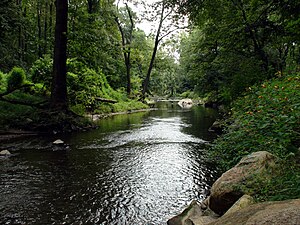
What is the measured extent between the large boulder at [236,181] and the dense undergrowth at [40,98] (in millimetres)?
7865

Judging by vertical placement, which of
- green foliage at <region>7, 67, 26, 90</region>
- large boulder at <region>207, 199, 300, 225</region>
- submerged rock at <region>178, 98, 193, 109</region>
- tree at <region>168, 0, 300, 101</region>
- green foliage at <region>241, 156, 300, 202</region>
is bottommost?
green foliage at <region>241, 156, 300, 202</region>

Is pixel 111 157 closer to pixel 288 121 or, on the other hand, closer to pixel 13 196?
pixel 13 196

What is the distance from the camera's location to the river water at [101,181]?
3523mm

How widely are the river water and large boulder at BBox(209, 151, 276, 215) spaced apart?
711 millimetres

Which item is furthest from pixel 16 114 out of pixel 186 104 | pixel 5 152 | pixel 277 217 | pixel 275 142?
pixel 186 104

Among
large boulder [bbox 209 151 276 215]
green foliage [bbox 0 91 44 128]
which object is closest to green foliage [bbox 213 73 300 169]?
Result: large boulder [bbox 209 151 276 215]

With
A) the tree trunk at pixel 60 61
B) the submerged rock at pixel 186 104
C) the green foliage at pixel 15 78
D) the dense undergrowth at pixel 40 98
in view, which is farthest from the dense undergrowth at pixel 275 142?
the submerged rock at pixel 186 104

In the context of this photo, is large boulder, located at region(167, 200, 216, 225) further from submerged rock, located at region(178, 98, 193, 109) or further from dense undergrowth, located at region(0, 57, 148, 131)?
submerged rock, located at region(178, 98, 193, 109)

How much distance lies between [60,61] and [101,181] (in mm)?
7111

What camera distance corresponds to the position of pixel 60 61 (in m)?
10.3

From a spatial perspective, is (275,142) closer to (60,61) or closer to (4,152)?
(4,152)

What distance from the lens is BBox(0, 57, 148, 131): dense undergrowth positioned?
31.4 feet

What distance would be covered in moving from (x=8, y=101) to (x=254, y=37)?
11517mm

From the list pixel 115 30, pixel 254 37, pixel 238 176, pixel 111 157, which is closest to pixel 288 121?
pixel 238 176
